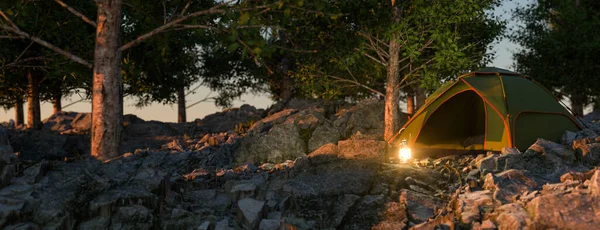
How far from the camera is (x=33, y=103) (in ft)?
81.5

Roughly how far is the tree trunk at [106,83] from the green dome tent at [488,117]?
7.45 metres

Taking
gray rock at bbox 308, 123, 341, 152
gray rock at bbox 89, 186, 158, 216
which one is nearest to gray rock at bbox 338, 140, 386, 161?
gray rock at bbox 89, 186, 158, 216

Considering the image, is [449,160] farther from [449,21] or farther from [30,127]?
[30,127]

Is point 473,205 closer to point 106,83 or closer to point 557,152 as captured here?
point 557,152

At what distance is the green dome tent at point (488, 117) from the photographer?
43.9ft

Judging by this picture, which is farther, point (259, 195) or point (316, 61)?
point (316, 61)

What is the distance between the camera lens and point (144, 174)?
31.2 ft

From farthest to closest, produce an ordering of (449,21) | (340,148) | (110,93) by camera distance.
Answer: (449,21)
(110,93)
(340,148)

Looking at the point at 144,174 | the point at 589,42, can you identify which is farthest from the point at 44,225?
the point at 589,42

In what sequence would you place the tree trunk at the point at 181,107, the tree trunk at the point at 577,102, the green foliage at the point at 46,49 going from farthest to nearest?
1. the tree trunk at the point at 181,107
2. the tree trunk at the point at 577,102
3. the green foliage at the point at 46,49

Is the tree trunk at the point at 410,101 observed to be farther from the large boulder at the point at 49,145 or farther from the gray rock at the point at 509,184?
the gray rock at the point at 509,184

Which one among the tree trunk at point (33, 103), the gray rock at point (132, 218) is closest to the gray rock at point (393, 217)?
the gray rock at point (132, 218)

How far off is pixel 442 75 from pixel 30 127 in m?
17.6

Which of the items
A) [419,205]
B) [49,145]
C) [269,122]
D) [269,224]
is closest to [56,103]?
[49,145]
